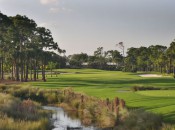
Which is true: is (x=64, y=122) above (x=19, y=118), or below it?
below

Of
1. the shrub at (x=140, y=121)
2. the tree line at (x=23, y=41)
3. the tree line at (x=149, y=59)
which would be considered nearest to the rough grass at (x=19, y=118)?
the shrub at (x=140, y=121)

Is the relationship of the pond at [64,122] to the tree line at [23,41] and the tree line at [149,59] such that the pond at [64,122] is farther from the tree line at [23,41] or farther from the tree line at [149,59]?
the tree line at [149,59]

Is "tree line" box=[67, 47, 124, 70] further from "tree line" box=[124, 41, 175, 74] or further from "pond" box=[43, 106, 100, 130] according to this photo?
"pond" box=[43, 106, 100, 130]

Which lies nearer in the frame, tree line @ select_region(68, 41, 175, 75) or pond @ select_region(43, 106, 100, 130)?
pond @ select_region(43, 106, 100, 130)

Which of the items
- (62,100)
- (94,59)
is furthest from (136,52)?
(62,100)

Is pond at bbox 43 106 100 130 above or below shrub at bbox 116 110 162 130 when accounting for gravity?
below

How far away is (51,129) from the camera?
85.1 ft

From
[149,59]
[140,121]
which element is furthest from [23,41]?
[149,59]

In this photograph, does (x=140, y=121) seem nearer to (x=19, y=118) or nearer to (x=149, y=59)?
(x=19, y=118)

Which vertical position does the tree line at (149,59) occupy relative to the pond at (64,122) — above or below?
above

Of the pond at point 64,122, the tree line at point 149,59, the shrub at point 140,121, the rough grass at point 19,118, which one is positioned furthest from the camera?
the tree line at point 149,59

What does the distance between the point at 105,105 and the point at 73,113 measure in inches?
314

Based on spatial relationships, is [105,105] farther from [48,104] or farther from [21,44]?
[21,44]

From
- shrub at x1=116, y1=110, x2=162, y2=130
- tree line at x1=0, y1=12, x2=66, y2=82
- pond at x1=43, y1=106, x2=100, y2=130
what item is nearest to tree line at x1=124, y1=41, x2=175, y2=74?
tree line at x1=0, y1=12, x2=66, y2=82
